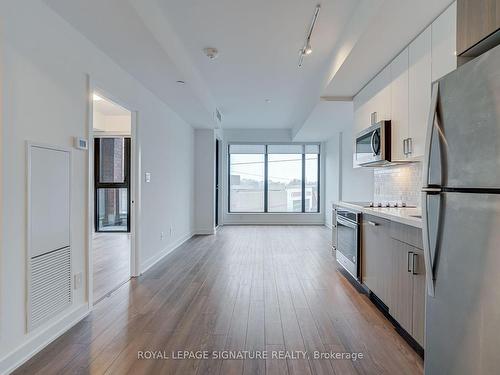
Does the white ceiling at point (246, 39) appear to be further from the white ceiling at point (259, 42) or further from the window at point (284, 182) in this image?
the window at point (284, 182)

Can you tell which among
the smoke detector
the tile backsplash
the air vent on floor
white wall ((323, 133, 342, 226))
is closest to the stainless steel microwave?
the tile backsplash

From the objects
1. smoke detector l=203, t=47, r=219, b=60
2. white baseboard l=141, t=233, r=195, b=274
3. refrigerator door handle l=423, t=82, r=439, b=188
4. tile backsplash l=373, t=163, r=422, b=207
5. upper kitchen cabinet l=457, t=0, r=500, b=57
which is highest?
smoke detector l=203, t=47, r=219, b=60

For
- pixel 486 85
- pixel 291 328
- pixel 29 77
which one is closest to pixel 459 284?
pixel 486 85

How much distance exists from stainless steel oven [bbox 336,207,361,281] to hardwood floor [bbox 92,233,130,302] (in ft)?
8.67

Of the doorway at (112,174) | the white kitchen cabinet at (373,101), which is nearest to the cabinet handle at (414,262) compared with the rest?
the white kitchen cabinet at (373,101)

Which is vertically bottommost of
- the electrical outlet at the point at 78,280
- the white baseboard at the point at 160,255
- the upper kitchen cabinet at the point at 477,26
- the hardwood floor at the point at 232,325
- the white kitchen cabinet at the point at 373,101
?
the hardwood floor at the point at 232,325

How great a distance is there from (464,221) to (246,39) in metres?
2.84

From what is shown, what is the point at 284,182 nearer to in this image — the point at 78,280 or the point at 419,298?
the point at 78,280

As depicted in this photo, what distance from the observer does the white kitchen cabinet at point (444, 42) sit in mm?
2053

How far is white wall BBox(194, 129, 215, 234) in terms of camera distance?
686 cm

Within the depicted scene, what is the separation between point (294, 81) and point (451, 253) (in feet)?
12.3

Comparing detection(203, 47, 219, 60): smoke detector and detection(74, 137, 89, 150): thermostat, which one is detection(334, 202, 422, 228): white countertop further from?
detection(74, 137, 89, 150): thermostat

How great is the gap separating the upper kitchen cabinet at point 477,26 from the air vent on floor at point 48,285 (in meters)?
2.83

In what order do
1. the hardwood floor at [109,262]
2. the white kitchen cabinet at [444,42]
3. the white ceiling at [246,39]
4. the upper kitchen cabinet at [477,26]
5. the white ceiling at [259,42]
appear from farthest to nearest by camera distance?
the hardwood floor at [109,262]
the white ceiling at [259,42]
the white ceiling at [246,39]
the white kitchen cabinet at [444,42]
the upper kitchen cabinet at [477,26]
